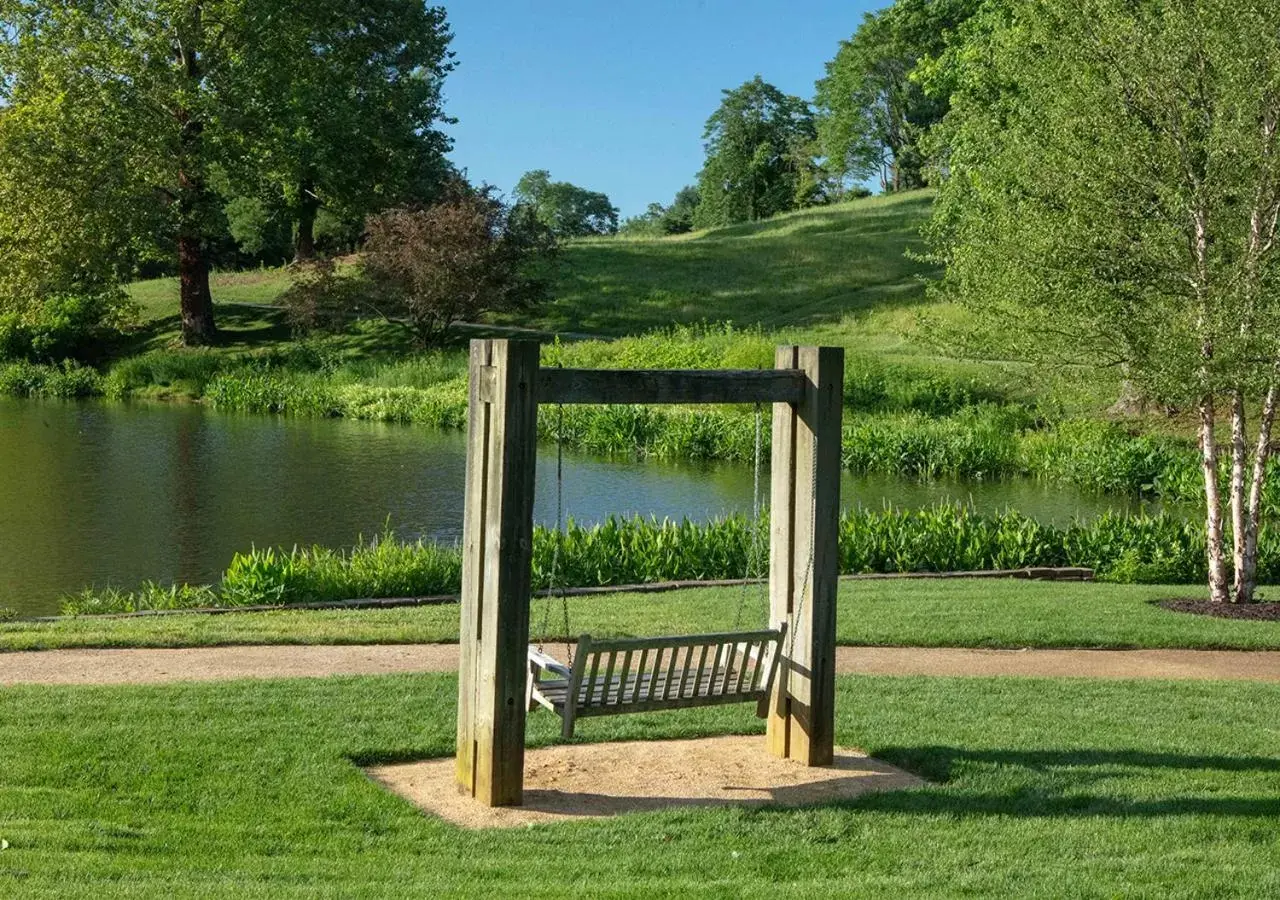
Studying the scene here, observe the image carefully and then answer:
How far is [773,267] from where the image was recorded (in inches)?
2231

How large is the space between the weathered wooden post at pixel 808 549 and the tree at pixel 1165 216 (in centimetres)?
728

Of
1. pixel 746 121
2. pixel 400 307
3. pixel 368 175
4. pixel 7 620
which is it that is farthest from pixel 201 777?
Answer: pixel 746 121

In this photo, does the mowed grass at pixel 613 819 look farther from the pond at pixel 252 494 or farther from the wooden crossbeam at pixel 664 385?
the pond at pixel 252 494

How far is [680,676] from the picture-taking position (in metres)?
8.27

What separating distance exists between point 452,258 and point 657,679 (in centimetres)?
3521

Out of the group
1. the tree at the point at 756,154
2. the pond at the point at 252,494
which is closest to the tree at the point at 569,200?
the tree at the point at 756,154

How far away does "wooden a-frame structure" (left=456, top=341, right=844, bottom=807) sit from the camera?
24.7 ft

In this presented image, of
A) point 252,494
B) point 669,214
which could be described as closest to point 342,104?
point 252,494

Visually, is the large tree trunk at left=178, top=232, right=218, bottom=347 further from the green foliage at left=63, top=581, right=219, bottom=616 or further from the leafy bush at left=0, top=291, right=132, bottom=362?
the green foliage at left=63, top=581, right=219, bottom=616

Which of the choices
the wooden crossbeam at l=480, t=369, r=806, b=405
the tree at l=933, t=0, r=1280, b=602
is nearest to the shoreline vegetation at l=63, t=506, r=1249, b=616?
the tree at l=933, t=0, r=1280, b=602

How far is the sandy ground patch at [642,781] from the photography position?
7.74 metres

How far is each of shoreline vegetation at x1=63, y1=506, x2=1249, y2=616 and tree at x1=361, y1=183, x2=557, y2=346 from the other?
23432mm

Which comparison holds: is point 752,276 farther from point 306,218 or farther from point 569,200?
point 569,200

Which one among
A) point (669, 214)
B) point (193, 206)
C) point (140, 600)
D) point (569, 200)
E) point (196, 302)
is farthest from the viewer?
point (569, 200)
